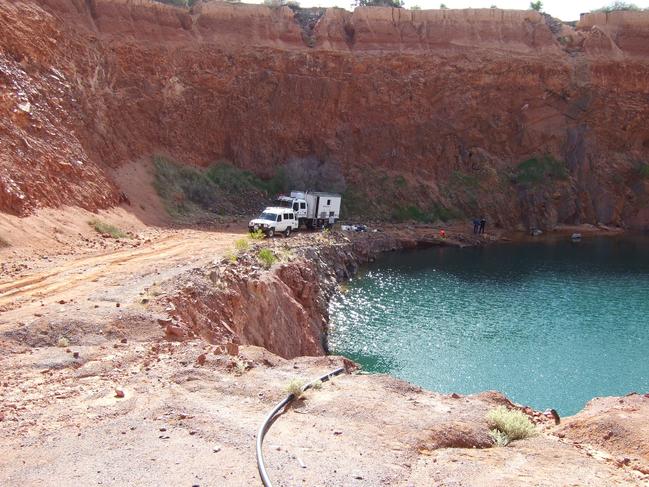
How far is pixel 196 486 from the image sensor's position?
796 cm

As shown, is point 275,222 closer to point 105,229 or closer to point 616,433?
point 105,229

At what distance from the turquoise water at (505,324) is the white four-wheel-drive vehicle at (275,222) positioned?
204 inches

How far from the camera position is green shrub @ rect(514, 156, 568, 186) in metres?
56.0

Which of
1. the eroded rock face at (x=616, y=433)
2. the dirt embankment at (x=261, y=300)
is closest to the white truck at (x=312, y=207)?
the dirt embankment at (x=261, y=300)

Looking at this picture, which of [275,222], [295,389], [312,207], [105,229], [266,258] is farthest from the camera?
[312,207]

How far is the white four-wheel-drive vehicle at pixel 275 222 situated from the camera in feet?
116

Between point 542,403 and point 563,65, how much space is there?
45.4 metres

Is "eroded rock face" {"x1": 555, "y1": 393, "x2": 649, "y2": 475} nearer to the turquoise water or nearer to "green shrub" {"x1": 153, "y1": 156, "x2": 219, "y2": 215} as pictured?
the turquoise water

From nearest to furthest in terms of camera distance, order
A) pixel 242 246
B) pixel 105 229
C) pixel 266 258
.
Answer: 1. pixel 266 258
2. pixel 242 246
3. pixel 105 229

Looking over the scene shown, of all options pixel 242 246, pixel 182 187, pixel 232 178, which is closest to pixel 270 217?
pixel 182 187

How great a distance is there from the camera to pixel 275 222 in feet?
118

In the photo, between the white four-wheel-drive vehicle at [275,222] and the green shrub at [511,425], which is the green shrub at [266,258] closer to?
the white four-wheel-drive vehicle at [275,222]

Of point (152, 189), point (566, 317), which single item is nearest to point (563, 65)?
point (566, 317)

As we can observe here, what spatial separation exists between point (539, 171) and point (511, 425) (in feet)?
165
